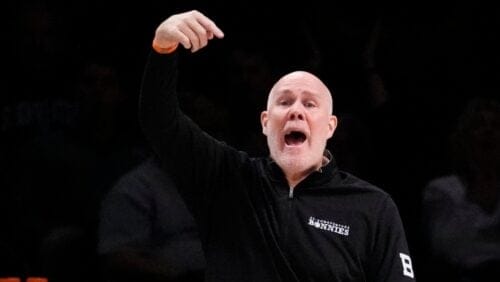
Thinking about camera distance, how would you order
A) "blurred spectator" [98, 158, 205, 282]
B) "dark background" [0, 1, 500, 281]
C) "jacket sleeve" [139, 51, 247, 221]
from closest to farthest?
1. "jacket sleeve" [139, 51, 247, 221]
2. "blurred spectator" [98, 158, 205, 282]
3. "dark background" [0, 1, 500, 281]

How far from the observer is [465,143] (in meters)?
4.39

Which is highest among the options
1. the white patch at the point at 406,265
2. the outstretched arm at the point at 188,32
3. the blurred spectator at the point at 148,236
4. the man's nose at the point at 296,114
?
the outstretched arm at the point at 188,32

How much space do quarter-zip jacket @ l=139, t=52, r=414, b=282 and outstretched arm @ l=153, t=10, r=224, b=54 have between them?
7 cm

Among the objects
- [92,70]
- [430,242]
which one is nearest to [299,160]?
[430,242]

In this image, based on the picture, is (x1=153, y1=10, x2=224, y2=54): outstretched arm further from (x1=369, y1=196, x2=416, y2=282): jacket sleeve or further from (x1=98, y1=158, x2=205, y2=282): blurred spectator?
(x1=98, y1=158, x2=205, y2=282): blurred spectator

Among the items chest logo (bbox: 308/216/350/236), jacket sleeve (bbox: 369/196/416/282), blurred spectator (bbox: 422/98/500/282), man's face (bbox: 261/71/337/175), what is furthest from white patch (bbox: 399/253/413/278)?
blurred spectator (bbox: 422/98/500/282)

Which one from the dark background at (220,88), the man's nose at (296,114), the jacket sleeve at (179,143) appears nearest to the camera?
the jacket sleeve at (179,143)

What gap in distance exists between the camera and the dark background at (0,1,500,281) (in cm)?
446

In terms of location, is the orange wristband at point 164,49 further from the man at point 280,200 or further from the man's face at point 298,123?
the man's face at point 298,123

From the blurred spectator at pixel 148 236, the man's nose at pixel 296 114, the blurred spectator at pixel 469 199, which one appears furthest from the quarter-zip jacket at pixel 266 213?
the blurred spectator at pixel 469 199

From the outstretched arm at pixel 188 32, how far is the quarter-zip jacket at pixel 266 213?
7 cm

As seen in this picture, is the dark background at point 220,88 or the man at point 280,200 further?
the dark background at point 220,88

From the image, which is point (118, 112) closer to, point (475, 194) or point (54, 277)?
point (54, 277)

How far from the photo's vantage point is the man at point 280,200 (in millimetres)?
2982
